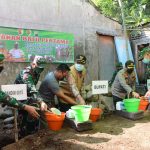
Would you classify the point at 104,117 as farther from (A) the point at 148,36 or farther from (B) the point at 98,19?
(A) the point at 148,36

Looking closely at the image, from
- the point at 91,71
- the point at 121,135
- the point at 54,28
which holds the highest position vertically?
the point at 54,28

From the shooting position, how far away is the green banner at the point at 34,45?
8.12 m

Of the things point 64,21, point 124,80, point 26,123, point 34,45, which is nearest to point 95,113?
point 26,123

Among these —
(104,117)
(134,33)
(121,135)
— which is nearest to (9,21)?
(104,117)

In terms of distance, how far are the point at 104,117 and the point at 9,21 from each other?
3.68 m

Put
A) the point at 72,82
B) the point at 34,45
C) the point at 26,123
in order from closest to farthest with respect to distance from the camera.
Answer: the point at 26,123 → the point at 72,82 → the point at 34,45

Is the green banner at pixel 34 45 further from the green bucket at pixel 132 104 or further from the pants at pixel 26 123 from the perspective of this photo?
the green bucket at pixel 132 104

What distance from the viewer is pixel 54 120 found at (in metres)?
5.02

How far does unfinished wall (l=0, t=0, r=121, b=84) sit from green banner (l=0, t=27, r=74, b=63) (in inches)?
6.4

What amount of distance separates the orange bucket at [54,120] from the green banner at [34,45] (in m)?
3.48

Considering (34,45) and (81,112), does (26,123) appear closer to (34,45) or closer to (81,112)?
(81,112)

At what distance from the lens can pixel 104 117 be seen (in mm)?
6391

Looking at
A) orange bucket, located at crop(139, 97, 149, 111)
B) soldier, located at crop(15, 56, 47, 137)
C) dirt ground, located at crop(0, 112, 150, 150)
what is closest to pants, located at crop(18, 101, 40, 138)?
soldier, located at crop(15, 56, 47, 137)

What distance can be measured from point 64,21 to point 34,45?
139 centimetres
